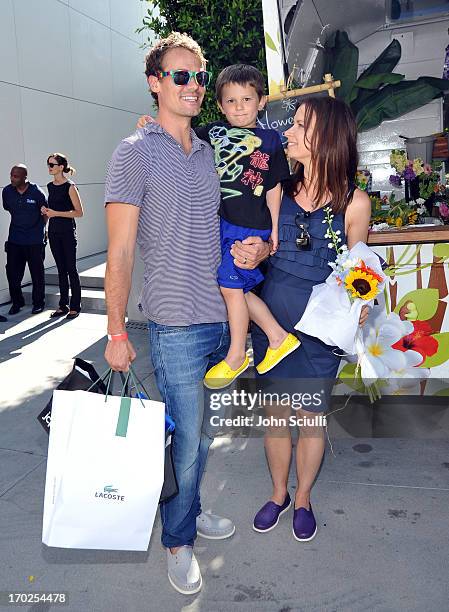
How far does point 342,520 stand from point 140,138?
2.21m

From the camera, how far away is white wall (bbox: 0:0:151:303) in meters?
9.03

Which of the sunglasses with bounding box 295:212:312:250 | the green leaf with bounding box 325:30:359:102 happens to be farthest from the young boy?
the green leaf with bounding box 325:30:359:102

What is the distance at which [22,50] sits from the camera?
925 cm

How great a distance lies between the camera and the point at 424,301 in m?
4.18

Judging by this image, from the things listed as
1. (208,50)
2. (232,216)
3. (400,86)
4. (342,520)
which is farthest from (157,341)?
(400,86)

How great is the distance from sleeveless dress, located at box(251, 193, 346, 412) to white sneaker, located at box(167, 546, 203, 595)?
0.88m

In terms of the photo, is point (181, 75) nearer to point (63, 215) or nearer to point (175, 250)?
point (175, 250)

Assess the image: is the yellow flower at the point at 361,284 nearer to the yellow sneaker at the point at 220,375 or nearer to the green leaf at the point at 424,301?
the yellow sneaker at the point at 220,375

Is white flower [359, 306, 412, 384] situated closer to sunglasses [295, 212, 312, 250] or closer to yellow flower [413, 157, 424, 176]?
sunglasses [295, 212, 312, 250]

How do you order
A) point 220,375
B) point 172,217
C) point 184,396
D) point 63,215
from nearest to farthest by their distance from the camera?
1. point 172,217
2. point 184,396
3. point 220,375
4. point 63,215

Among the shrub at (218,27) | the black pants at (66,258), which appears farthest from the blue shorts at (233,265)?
the black pants at (66,258)

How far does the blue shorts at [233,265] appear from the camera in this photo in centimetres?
256

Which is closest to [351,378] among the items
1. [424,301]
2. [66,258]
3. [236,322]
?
[424,301]

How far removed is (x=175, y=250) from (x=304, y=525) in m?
1.59
